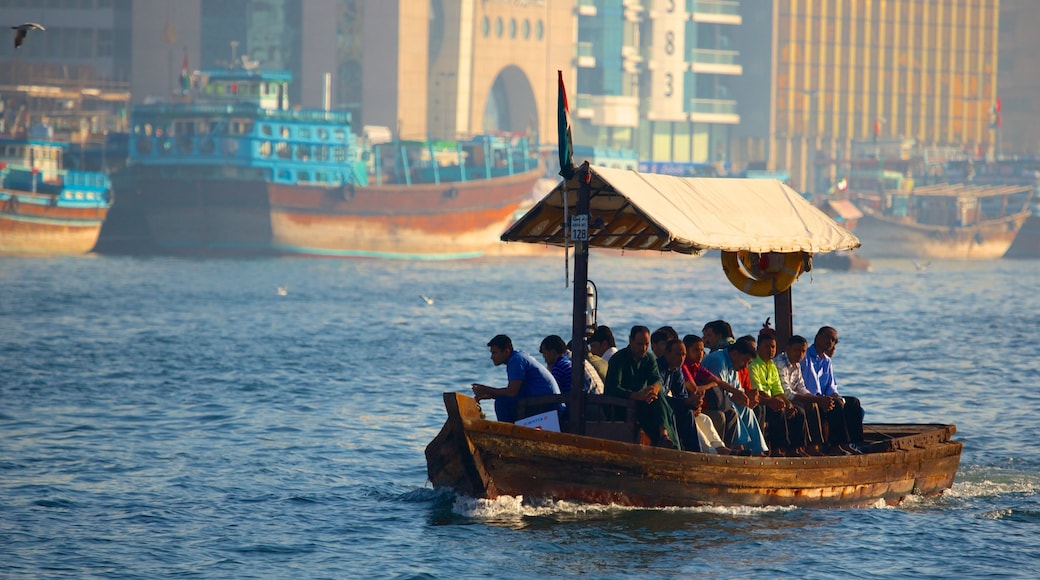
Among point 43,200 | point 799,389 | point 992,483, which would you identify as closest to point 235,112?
point 43,200

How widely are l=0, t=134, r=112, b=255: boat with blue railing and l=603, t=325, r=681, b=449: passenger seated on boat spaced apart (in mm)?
64079

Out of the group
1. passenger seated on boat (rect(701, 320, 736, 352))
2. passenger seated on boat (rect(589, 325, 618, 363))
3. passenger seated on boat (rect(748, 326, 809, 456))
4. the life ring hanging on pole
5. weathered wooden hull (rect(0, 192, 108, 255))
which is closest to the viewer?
passenger seated on boat (rect(748, 326, 809, 456))

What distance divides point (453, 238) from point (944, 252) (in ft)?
124

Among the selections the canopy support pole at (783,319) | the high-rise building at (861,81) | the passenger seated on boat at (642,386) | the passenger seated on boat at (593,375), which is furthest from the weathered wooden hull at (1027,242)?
the passenger seated on boat at (642,386)

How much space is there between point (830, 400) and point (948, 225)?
90636 mm

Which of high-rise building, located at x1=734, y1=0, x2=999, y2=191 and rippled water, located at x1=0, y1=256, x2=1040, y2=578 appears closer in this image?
rippled water, located at x1=0, y1=256, x2=1040, y2=578

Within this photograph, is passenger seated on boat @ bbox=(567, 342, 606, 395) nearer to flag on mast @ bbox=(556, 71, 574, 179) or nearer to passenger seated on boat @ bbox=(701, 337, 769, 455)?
passenger seated on boat @ bbox=(701, 337, 769, 455)

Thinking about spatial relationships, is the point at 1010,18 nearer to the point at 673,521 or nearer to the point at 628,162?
the point at 628,162

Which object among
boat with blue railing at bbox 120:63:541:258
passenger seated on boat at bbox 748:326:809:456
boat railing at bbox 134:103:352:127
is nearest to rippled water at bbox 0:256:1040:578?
passenger seated on boat at bbox 748:326:809:456

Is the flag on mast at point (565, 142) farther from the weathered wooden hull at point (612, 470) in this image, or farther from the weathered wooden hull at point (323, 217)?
the weathered wooden hull at point (323, 217)

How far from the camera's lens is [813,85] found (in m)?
113

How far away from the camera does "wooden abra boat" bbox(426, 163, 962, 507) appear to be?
13.5 metres

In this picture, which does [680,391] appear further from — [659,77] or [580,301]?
[659,77]

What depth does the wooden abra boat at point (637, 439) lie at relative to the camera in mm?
13523
